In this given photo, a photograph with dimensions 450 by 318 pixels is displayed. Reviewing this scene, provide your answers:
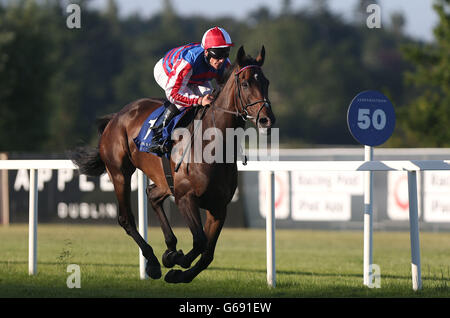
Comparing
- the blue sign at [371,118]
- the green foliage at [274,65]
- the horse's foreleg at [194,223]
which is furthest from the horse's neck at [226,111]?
the green foliage at [274,65]

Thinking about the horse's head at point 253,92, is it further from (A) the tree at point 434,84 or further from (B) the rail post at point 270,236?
(A) the tree at point 434,84

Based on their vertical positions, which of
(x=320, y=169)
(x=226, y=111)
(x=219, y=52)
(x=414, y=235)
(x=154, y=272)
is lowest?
(x=154, y=272)

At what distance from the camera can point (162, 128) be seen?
6.82 metres

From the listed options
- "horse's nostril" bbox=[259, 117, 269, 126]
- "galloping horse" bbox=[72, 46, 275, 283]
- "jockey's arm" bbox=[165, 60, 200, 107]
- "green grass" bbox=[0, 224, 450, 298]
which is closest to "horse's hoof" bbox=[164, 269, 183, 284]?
"galloping horse" bbox=[72, 46, 275, 283]

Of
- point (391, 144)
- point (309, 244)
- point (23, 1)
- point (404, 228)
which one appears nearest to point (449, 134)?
point (391, 144)

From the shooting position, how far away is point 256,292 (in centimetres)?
708

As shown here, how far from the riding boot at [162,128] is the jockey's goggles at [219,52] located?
1.78ft

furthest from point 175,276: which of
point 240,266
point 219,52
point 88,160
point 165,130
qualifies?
point 240,266

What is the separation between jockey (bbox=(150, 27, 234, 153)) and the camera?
21.5 feet

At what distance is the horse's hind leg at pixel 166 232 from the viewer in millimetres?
6773

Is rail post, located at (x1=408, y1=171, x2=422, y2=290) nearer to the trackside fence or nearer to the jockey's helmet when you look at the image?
the trackside fence

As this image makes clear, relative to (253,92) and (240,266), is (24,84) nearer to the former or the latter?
(240,266)

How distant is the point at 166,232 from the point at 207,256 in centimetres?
79
